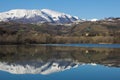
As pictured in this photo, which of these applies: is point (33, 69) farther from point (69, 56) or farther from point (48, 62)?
point (69, 56)

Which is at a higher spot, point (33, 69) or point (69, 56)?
point (33, 69)

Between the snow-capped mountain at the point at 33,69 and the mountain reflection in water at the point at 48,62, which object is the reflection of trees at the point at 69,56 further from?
the snow-capped mountain at the point at 33,69

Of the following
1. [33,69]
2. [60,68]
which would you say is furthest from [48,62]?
[33,69]

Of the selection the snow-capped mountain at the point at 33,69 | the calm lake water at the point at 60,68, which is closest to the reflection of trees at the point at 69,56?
the calm lake water at the point at 60,68

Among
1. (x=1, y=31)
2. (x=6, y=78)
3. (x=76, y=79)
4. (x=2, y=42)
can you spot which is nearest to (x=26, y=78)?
(x=6, y=78)

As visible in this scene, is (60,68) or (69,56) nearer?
(60,68)

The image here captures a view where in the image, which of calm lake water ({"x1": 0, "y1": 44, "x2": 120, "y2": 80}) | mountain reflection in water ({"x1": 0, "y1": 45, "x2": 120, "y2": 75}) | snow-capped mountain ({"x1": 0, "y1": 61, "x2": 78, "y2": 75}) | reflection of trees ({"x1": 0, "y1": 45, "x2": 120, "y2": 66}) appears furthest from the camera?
reflection of trees ({"x1": 0, "y1": 45, "x2": 120, "y2": 66})

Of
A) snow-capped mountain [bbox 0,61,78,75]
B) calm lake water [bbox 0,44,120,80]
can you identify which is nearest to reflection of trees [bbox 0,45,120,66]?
calm lake water [bbox 0,44,120,80]

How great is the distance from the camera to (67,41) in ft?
551

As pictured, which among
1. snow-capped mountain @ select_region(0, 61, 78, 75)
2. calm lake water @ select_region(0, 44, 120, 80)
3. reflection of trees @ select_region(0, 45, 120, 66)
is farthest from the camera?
reflection of trees @ select_region(0, 45, 120, 66)

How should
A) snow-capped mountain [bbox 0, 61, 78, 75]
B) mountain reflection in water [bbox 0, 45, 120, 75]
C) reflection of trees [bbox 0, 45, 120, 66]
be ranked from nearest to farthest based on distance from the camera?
snow-capped mountain [bbox 0, 61, 78, 75] → mountain reflection in water [bbox 0, 45, 120, 75] → reflection of trees [bbox 0, 45, 120, 66]

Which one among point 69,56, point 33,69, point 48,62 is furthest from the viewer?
point 69,56

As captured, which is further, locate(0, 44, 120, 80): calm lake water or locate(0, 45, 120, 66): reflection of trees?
locate(0, 45, 120, 66): reflection of trees

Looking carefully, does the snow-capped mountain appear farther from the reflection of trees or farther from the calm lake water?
the reflection of trees
